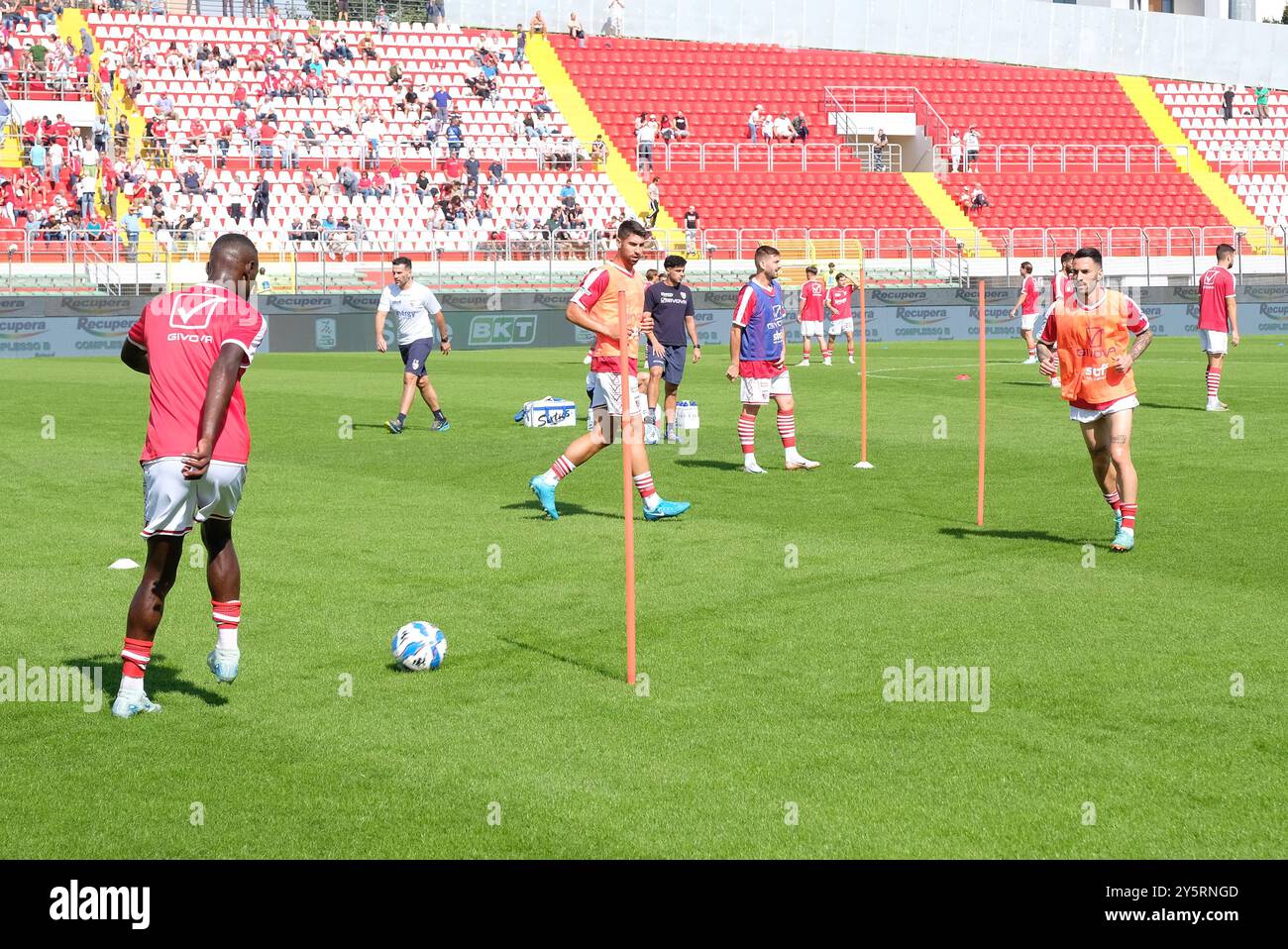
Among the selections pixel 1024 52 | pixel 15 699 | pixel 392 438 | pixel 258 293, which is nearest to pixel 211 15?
pixel 258 293

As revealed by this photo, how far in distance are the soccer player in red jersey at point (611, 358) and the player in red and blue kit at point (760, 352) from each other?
2809 mm

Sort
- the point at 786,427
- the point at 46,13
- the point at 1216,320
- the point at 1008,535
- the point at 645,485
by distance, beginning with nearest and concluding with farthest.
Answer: the point at 1008,535
the point at 645,485
the point at 786,427
the point at 1216,320
the point at 46,13

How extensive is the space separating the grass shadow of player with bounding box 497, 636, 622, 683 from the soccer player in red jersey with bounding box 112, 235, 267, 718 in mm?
1957

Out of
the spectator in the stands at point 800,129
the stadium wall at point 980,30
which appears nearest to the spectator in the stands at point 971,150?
the spectator in the stands at point 800,129

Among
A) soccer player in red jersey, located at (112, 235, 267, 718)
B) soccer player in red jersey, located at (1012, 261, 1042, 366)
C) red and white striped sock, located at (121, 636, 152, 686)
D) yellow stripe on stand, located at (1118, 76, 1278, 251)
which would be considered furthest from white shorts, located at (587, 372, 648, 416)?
yellow stripe on stand, located at (1118, 76, 1278, 251)

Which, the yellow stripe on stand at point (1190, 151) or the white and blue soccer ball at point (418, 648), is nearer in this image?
the white and blue soccer ball at point (418, 648)

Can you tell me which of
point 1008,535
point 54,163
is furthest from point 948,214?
point 1008,535

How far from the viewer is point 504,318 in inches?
1588

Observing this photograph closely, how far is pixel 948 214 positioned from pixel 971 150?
4.21 metres

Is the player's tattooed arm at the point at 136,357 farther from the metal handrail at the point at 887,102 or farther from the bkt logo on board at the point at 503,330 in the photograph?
the metal handrail at the point at 887,102

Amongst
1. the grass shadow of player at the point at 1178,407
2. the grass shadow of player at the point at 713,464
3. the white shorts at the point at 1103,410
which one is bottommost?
the grass shadow of player at the point at 713,464

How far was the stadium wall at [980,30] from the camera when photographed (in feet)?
194

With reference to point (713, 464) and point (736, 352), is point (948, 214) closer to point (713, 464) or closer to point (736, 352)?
point (713, 464)

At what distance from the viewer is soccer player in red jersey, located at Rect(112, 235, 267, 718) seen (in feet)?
23.8
